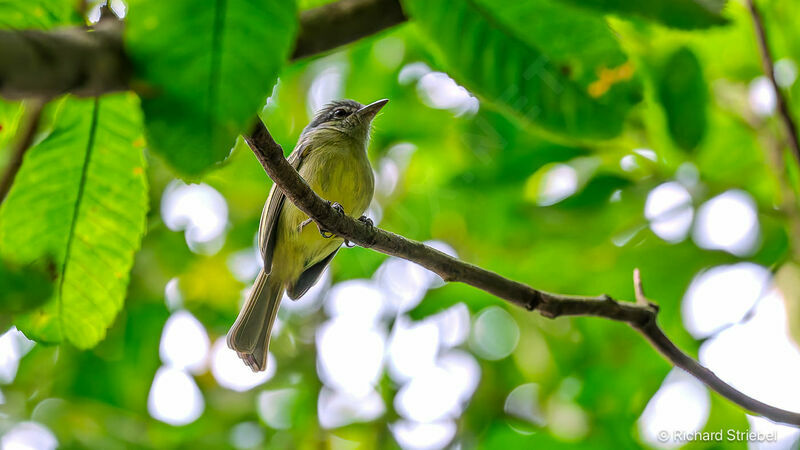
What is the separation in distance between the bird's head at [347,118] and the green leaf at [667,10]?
2.80 m

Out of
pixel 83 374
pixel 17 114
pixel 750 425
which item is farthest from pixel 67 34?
pixel 83 374

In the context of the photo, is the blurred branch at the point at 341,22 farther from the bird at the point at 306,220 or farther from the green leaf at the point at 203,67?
the bird at the point at 306,220

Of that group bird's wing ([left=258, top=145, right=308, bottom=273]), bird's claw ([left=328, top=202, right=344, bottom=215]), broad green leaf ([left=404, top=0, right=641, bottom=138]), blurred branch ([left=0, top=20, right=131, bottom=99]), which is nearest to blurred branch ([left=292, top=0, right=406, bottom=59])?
broad green leaf ([left=404, top=0, right=641, bottom=138])

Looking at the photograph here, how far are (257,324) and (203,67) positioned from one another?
2.77m

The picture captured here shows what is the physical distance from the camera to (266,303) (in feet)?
12.7

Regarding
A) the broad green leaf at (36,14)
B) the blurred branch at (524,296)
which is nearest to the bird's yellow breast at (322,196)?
the blurred branch at (524,296)

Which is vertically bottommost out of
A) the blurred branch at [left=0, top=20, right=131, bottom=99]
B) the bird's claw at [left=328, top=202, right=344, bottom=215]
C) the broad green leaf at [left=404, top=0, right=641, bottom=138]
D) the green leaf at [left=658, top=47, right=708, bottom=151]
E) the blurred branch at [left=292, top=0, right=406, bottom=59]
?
the green leaf at [left=658, top=47, right=708, bottom=151]

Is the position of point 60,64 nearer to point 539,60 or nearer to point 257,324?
point 539,60

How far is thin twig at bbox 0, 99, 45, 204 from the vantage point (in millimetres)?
1587

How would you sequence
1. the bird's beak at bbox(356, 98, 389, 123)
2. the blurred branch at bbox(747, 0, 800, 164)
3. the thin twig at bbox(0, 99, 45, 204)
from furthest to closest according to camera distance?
the bird's beak at bbox(356, 98, 389, 123) < the blurred branch at bbox(747, 0, 800, 164) < the thin twig at bbox(0, 99, 45, 204)

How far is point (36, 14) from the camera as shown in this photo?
1.31 metres

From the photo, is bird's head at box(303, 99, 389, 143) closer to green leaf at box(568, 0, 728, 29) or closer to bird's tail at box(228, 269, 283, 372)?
bird's tail at box(228, 269, 283, 372)

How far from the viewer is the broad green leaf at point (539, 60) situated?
1445 mm

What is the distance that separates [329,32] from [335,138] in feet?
8.63
